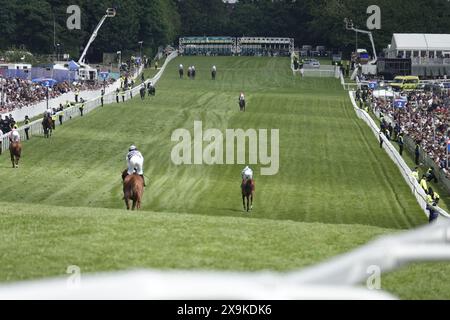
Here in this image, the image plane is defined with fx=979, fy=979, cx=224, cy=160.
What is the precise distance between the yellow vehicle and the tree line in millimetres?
39030

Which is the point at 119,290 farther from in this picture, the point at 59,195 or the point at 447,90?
the point at 447,90

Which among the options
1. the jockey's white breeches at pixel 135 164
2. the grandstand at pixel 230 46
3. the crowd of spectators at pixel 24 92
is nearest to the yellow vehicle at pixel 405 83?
the crowd of spectators at pixel 24 92

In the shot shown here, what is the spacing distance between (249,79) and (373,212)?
56.7 meters

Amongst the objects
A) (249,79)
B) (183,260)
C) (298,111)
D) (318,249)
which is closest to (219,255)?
(183,260)

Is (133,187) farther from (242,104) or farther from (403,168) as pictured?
(242,104)

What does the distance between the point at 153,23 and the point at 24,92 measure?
6923cm

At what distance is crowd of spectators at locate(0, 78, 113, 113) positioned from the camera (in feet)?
170

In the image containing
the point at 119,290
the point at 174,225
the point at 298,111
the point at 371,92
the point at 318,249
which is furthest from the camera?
the point at 371,92

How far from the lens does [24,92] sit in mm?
57719

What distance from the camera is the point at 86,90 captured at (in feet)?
213

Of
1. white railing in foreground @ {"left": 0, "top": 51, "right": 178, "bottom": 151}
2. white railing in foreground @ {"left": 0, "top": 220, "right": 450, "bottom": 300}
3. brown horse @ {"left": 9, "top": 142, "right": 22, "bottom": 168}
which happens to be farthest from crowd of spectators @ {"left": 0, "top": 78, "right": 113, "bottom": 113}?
white railing in foreground @ {"left": 0, "top": 220, "right": 450, "bottom": 300}

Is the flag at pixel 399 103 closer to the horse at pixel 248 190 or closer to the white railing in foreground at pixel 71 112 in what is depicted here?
the white railing in foreground at pixel 71 112

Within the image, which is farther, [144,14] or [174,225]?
[144,14]

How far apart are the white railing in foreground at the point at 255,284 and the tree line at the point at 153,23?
324 feet
